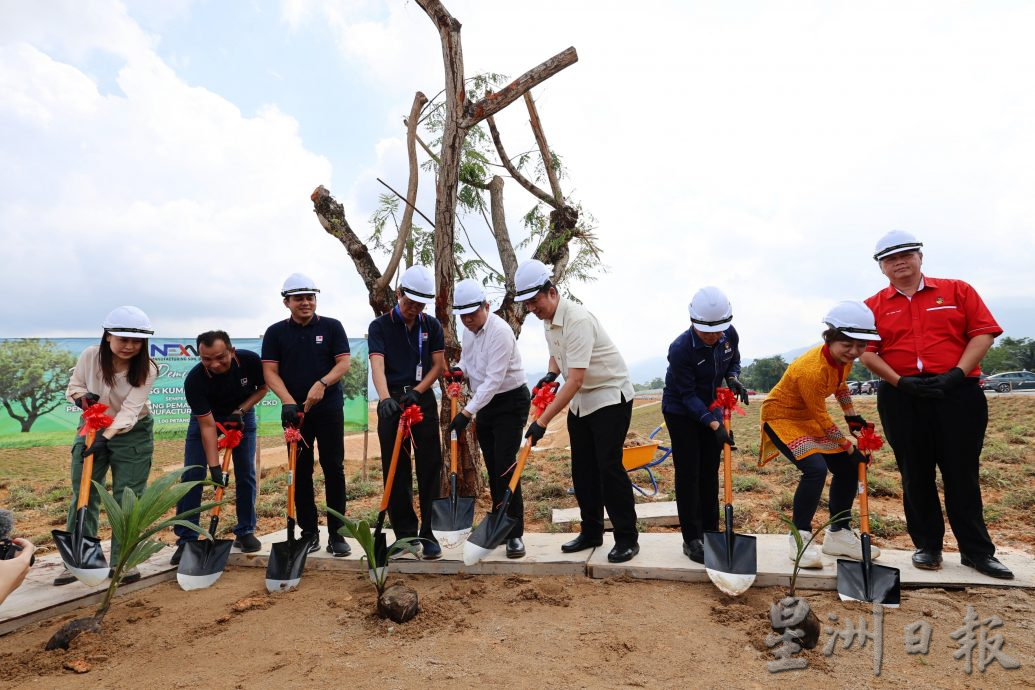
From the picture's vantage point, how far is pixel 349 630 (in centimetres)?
322

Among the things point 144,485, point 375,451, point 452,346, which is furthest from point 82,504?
point 375,451

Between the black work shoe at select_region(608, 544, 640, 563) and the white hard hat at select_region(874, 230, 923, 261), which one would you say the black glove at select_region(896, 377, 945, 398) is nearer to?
the white hard hat at select_region(874, 230, 923, 261)

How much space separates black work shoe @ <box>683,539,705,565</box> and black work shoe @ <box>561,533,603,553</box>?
60 centimetres

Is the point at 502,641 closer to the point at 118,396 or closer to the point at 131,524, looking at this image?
the point at 131,524

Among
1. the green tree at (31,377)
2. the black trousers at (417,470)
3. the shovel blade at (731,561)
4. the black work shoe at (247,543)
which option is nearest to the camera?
the shovel blade at (731,561)

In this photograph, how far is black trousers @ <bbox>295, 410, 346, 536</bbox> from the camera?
4.30 m

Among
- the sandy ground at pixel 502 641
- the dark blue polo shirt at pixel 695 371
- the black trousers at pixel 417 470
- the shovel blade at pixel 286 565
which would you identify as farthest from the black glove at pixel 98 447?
the dark blue polo shirt at pixel 695 371

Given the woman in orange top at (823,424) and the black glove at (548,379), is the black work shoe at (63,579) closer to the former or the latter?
the black glove at (548,379)

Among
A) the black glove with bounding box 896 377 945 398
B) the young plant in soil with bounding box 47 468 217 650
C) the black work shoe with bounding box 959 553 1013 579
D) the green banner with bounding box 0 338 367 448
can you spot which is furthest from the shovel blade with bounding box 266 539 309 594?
the green banner with bounding box 0 338 367 448

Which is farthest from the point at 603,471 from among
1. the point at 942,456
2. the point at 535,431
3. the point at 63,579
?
the point at 63,579

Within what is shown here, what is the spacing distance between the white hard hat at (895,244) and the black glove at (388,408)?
10.4 ft

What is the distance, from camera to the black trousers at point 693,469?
3.87m

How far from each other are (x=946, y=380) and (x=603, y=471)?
2020 mm

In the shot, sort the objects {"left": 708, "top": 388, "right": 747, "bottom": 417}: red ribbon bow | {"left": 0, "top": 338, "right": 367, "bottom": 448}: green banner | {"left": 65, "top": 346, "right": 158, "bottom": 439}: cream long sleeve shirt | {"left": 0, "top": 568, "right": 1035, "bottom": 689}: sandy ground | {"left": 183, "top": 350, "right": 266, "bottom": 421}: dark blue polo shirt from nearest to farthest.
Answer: {"left": 0, "top": 568, "right": 1035, "bottom": 689}: sandy ground → {"left": 708, "top": 388, "right": 747, "bottom": 417}: red ribbon bow → {"left": 65, "top": 346, "right": 158, "bottom": 439}: cream long sleeve shirt → {"left": 183, "top": 350, "right": 266, "bottom": 421}: dark blue polo shirt → {"left": 0, "top": 338, "right": 367, "bottom": 448}: green banner
